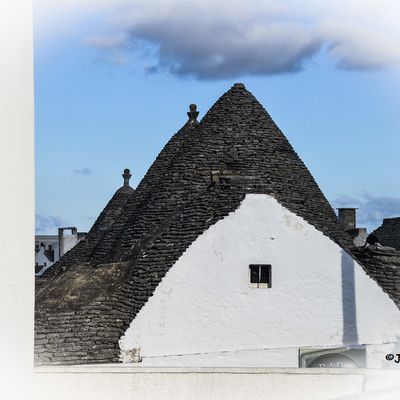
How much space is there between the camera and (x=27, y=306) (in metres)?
7.63

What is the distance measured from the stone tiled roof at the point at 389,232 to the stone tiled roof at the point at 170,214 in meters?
20.5

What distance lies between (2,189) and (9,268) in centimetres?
61

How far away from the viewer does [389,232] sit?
1660 inches

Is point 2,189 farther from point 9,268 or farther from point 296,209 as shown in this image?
point 296,209

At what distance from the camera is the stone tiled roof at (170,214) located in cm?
1557

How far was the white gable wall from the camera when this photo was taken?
15.6 meters

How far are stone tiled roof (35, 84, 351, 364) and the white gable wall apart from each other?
12.5 inches

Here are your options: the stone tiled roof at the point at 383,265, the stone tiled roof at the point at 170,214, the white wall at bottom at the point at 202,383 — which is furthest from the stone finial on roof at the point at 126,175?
the white wall at bottom at the point at 202,383

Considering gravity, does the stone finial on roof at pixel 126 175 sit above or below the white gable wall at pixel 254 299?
above

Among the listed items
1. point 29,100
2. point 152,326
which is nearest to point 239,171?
point 152,326

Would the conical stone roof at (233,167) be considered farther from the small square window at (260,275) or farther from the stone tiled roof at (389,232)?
the stone tiled roof at (389,232)

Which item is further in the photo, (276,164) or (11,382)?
(276,164)

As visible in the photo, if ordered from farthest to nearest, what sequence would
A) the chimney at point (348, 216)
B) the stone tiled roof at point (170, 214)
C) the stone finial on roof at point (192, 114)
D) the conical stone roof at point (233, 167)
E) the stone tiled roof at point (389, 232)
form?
the stone tiled roof at point (389, 232), the chimney at point (348, 216), the stone finial on roof at point (192, 114), the conical stone roof at point (233, 167), the stone tiled roof at point (170, 214)

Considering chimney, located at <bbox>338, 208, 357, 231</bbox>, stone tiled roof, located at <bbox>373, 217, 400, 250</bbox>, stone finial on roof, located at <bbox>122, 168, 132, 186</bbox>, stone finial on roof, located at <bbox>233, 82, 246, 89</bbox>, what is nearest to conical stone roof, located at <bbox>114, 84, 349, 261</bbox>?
stone finial on roof, located at <bbox>233, 82, 246, 89</bbox>
